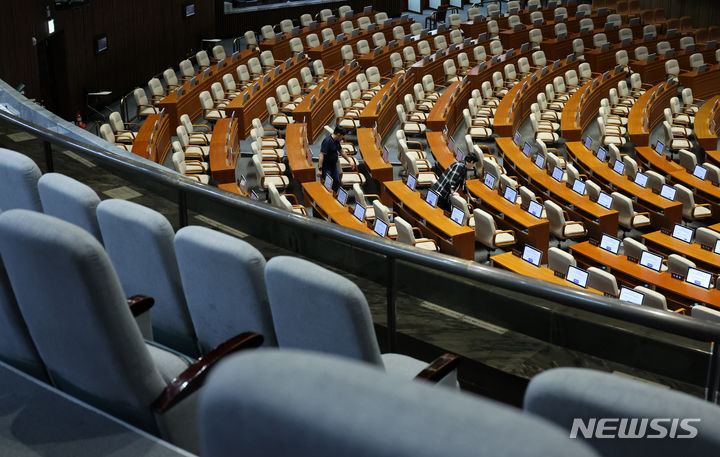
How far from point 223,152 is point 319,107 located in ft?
9.60

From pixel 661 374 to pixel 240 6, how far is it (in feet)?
61.6

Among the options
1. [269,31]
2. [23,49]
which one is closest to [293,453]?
[23,49]

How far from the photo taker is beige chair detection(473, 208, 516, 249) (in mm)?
8797

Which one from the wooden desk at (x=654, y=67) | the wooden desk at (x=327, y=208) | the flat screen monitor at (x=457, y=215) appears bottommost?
the flat screen monitor at (x=457, y=215)

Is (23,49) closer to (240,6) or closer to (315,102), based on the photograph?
(315,102)

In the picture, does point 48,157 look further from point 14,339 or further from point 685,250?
point 685,250

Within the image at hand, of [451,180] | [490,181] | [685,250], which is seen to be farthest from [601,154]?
[451,180]

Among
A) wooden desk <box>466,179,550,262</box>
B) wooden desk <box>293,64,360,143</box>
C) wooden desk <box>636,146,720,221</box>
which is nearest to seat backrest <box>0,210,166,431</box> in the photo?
wooden desk <box>466,179,550,262</box>

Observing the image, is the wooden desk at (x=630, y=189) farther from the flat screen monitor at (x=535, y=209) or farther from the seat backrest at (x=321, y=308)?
the seat backrest at (x=321, y=308)

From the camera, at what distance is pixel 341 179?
1042 centimetres

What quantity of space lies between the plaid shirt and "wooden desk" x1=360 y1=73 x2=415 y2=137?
331 centimetres

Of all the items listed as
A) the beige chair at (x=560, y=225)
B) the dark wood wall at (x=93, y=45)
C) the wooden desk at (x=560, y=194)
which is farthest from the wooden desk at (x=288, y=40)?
the beige chair at (x=560, y=225)

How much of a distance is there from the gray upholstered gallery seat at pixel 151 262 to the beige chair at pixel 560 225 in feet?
23.7

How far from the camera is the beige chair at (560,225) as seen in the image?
30.3ft
